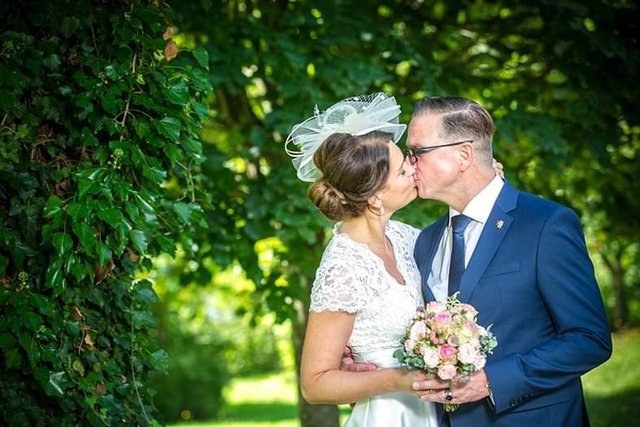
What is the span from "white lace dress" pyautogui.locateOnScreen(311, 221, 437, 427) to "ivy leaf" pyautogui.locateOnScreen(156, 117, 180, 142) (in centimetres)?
78

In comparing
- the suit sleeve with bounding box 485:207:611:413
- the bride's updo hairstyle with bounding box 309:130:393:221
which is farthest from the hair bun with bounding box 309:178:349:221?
the suit sleeve with bounding box 485:207:611:413

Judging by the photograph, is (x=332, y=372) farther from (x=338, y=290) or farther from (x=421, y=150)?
(x=421, y=150)

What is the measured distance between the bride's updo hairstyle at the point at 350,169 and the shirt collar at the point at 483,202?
37 cm

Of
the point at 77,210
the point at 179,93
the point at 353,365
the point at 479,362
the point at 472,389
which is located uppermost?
the point at 179,93

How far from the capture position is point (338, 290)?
320 cm

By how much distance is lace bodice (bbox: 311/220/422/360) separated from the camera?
10.5 ft

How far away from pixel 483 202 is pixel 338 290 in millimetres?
710

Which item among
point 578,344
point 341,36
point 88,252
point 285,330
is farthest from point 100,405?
point 285,330

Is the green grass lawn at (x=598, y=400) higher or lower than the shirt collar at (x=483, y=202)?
lower

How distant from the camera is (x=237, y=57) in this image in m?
5.38

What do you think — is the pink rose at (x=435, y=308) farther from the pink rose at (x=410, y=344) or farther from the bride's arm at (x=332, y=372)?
the bride's arm at (x=332, y=372)

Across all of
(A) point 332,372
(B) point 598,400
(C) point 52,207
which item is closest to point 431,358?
(A) point 332,372

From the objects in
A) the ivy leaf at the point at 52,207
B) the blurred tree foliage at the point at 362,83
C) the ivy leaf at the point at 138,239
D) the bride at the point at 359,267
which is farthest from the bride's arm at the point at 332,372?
the blurred tree foliage at the point at 362,83

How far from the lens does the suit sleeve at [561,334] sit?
2.97 metres
